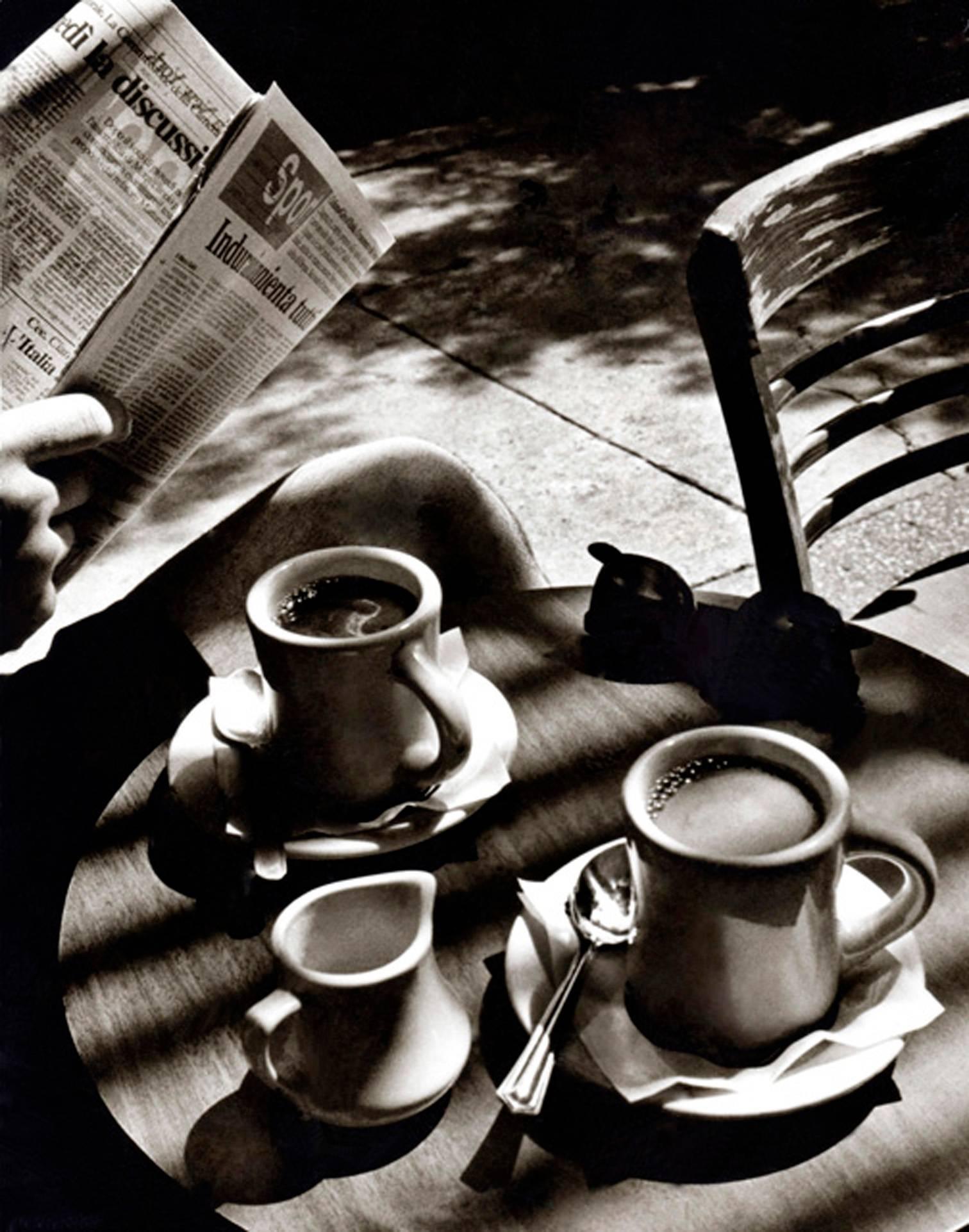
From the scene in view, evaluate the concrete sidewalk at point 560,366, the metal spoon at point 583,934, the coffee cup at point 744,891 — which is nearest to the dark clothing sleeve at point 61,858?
the metal spoon at point 583,934

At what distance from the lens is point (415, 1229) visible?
910mm

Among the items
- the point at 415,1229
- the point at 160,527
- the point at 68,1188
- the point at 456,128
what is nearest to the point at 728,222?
the point at 415,1229

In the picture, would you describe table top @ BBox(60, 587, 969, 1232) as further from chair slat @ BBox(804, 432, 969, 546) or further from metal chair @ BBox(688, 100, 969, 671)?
chair slat @ BBox(804, 432, 969, 546)

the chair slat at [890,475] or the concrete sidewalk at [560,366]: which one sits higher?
the chair slat at [890,475]

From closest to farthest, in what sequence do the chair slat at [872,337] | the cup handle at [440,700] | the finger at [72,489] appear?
the cup handle at [440,700]
the finger at [72,489]
the chair slat at [872,337]

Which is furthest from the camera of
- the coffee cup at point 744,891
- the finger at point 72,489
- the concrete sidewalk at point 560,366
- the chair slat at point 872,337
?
the concrete sidewalk at point 560,366

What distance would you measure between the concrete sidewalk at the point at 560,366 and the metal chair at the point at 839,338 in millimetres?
1065

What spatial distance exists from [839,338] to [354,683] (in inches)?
37.5

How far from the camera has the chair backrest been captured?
60.6 inches

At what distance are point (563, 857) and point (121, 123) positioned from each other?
0.89 meters

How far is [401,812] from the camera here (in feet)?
3.80

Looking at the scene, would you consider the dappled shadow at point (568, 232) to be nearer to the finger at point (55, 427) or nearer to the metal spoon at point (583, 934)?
the finger at point (55, 427)

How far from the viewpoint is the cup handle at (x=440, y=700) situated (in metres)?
1.08

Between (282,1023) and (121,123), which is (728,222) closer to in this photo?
(121,123)
